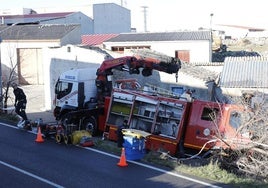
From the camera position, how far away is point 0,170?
39.7ft

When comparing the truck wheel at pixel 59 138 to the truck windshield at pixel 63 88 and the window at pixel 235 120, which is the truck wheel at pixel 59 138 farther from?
the window at pixel 235 120

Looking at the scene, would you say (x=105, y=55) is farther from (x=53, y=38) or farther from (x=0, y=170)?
(x=53, y=38)

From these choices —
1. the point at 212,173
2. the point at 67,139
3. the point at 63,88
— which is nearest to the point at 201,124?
the point at 212,173

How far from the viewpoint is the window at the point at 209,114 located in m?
15.2

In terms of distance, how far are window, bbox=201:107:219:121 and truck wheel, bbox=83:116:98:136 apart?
16.7 feet

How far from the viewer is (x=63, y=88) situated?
20.0 meters

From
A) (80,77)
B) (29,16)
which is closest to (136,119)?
(80,77)

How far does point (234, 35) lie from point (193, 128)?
336 feet

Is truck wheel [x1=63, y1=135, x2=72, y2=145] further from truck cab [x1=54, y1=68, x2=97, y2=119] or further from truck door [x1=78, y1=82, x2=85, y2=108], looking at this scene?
truck door [x1=78, y1=82, x2=85, y2=108]

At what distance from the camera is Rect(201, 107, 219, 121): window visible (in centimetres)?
1522

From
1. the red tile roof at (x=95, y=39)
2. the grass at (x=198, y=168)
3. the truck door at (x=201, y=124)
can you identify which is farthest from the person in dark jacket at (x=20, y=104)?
the red tile roof at (x=95, y=39)

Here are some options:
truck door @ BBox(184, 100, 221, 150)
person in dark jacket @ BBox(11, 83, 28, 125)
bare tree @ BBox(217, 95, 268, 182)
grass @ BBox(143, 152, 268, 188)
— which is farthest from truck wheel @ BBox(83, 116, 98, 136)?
bare tree @ BBox(217, 95, 268, 182)

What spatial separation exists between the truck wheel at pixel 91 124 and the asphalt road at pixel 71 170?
342cm

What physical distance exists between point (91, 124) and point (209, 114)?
18.2 feet
